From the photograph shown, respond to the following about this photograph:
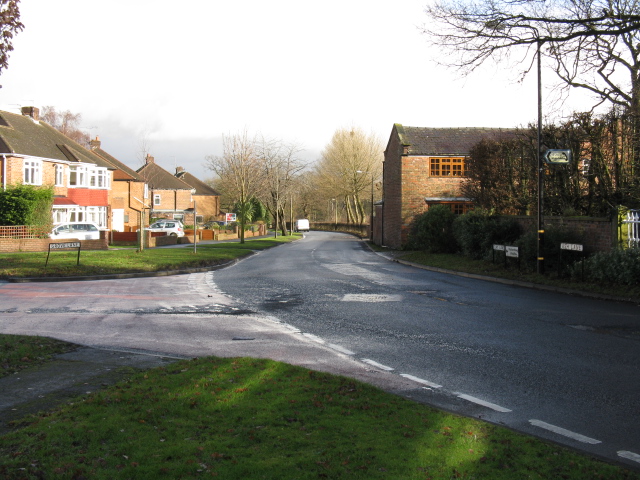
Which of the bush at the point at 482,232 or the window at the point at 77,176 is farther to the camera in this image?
the window at the point at 77,176

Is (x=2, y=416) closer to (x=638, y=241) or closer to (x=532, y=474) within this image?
(x=532, y=474)

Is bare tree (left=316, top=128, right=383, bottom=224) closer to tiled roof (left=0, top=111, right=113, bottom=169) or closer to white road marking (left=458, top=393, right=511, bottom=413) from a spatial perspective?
tiled roof (left=0, top=111, right=113, bottom=169)

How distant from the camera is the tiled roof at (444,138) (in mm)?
40938

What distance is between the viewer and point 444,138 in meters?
42.3

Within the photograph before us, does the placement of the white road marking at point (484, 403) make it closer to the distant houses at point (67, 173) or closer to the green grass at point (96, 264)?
the green grass at point (96, 264)

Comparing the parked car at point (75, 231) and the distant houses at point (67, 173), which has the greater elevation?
the distant houses at point (67, 173)

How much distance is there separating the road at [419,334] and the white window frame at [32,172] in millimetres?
24604

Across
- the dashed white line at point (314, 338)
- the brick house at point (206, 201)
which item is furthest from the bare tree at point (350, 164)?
the dashed white line at point (314, 338)

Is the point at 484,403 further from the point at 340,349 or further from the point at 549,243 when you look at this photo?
the point at 549,243

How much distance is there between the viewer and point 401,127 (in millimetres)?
42656

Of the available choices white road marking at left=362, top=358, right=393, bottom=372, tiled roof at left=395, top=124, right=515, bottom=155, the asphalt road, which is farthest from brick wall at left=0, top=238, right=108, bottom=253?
white road marking at left=362, top=358, right=393, bottom=372

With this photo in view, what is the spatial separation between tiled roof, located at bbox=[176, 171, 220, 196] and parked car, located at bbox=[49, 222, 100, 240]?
4948 cm

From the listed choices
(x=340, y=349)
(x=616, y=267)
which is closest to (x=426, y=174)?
(x=616, y=267)

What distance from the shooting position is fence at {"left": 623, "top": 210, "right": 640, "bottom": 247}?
672 inches
